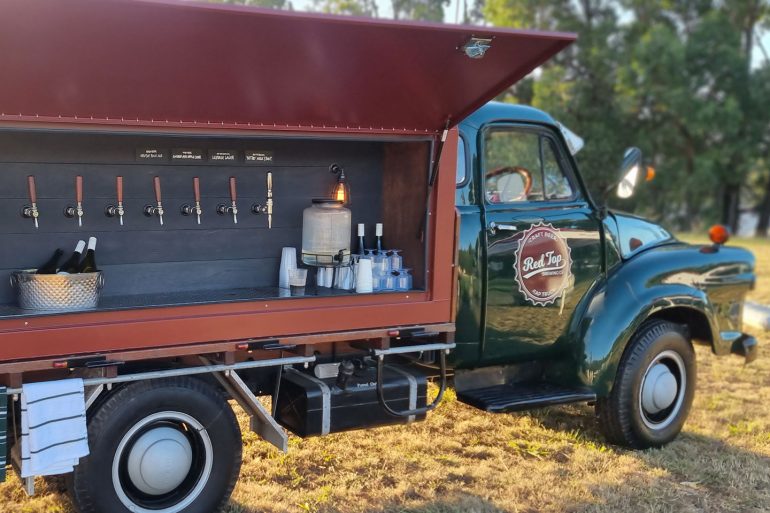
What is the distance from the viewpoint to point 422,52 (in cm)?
373

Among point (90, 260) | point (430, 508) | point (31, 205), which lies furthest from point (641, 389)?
point (31, 205)

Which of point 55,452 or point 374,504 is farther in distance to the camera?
point 374,504

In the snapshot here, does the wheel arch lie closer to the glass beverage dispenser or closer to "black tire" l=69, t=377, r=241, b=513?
the glass beverage dispenser

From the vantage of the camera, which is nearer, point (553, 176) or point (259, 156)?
point (259, 156)

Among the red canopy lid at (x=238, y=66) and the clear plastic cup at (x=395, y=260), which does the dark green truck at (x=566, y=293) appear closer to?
the clear plastic cup at (x=395, y=260)

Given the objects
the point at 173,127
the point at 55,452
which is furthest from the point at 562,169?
the point at 55,452

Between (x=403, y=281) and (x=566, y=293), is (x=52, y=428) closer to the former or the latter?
(x=403, y=281)

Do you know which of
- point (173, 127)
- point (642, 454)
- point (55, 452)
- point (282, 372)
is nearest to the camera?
point (55, 452)

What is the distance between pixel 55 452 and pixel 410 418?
1763 mm

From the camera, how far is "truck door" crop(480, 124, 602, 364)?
185 inches

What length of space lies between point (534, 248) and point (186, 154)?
201 centimetres

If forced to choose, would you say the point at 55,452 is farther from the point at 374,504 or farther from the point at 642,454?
the point at 642,454

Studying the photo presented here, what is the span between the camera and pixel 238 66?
3480 millimetres

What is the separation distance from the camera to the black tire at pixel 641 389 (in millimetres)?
5043
